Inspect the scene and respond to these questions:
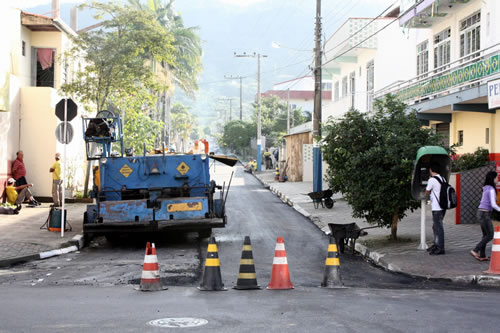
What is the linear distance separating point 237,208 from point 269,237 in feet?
25.3

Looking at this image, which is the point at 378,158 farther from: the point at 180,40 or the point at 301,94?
the point at 301,94

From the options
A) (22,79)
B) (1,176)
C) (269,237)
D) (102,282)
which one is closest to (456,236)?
(269,237)

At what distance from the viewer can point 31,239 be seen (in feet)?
46.6

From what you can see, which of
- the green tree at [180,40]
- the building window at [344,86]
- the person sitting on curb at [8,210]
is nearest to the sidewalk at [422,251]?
the person sitting on curb at [8,210]

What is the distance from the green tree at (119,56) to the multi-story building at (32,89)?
1187mm

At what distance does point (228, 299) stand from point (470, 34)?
16854 millimetres

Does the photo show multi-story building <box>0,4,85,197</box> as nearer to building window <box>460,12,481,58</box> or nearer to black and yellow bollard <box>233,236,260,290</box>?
building window <box>460,12,481,58</box>

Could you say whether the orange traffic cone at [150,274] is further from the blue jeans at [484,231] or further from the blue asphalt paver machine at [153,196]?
the blue jeans at [484,231]

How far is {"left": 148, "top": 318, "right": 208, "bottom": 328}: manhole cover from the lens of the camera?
646cm

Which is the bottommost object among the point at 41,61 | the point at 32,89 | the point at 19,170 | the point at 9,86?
the point at 19,170

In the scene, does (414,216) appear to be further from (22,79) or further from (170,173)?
(22,79)

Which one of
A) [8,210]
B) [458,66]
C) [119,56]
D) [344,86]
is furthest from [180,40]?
[458,66]

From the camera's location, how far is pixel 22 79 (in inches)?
992

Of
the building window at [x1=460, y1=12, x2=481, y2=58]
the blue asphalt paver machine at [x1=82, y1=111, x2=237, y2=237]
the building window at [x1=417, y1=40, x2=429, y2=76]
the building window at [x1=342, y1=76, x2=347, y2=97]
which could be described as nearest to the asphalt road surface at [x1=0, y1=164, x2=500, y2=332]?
the blue asphalt paver machine at [x1=82, y1=111, x2=237, y2=237]
